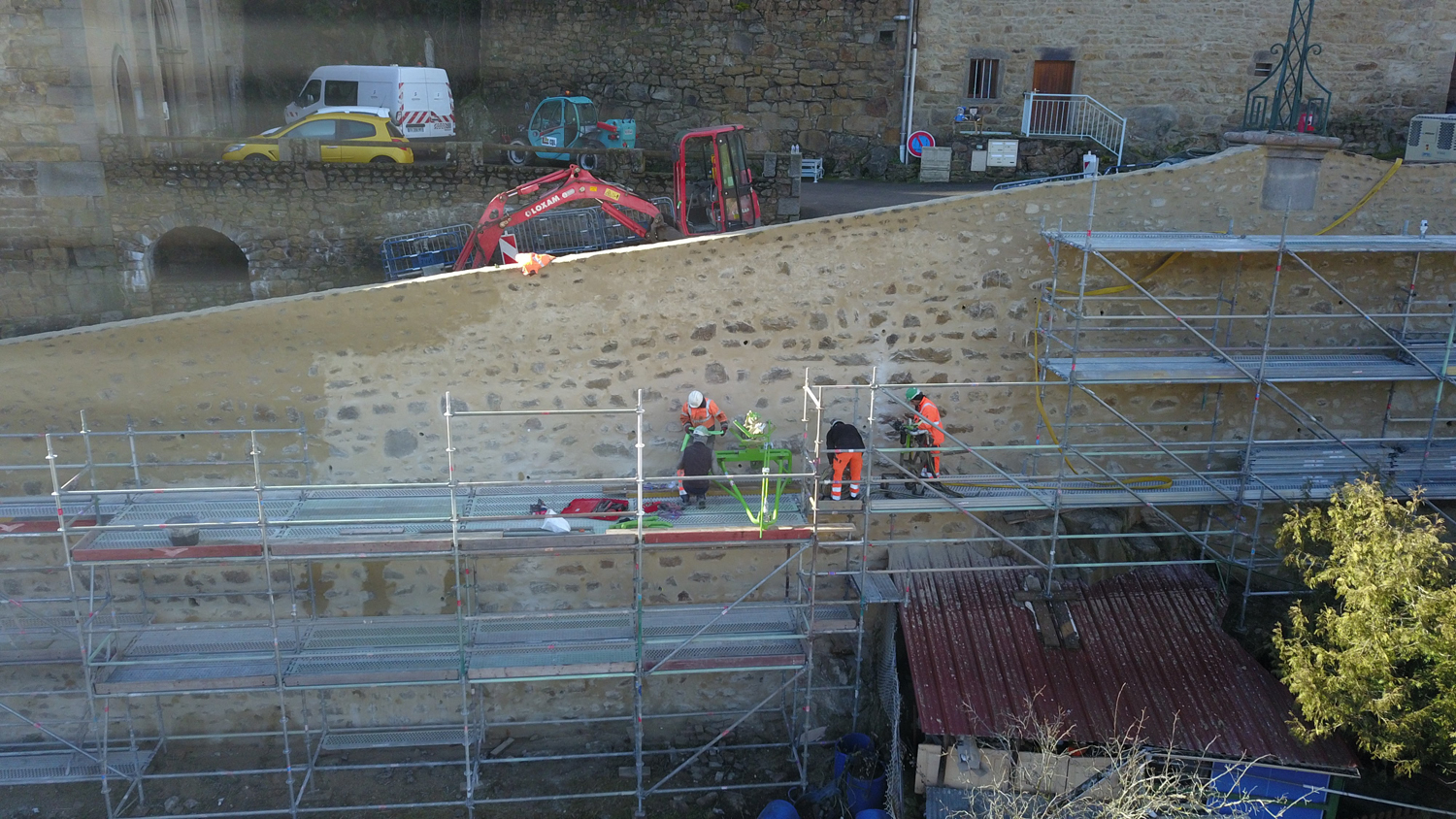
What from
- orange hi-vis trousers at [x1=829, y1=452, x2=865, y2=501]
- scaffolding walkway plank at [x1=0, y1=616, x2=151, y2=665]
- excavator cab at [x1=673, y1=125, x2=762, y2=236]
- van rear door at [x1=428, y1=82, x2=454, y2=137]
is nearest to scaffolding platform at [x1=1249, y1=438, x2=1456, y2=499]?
orange hi-vis trousers at [x1=829, y1=452, x2=865, y2=501]

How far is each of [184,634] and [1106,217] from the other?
7465mm

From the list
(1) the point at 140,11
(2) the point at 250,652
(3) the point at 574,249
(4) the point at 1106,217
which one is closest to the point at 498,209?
(3) the point at 574,249

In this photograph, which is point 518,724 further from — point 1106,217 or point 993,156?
point 993,156

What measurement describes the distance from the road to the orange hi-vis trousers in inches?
197

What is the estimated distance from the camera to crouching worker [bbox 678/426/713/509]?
8023 mm

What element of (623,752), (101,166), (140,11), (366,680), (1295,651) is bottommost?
(623,752)

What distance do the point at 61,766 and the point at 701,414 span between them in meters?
5.12

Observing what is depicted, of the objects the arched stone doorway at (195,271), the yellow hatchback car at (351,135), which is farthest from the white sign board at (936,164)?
the arched stone doorway at (195,271)

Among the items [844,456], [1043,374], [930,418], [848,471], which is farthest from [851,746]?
[1043,374]

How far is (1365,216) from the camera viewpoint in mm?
8969

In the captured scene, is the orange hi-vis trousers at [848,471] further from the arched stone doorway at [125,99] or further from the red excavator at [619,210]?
the arched stone doorway at [125,99]

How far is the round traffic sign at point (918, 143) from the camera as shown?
15.7 metres

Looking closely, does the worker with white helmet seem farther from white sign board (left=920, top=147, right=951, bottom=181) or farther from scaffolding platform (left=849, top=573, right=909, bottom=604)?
white sign board (left=920, top=147, right=951, bottom=181)

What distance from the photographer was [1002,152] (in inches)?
596
